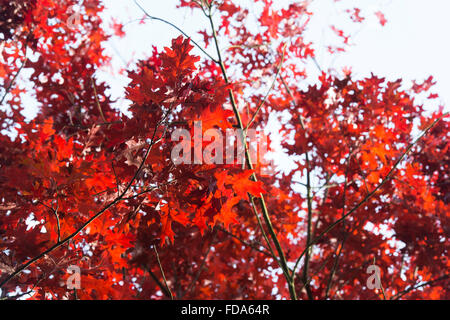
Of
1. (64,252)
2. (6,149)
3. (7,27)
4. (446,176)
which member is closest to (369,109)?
(446,176)

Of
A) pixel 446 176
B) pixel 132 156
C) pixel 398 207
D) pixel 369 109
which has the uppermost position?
pixel 369 109

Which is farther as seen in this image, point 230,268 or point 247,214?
point 230,268

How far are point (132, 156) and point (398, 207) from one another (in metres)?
3.51

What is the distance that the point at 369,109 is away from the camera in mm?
3904

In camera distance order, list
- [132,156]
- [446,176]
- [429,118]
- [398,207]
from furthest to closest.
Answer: [429,118], [446,176], [398,207], [132,156]

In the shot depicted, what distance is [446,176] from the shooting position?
4.47 metres

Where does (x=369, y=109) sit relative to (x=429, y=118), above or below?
below

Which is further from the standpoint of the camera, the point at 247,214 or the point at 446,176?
the point at 446,176

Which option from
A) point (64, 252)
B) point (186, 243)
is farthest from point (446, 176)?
point (64, 252)

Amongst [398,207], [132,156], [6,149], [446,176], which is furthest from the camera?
[446,176]

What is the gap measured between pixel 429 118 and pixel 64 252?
494 centimetres
